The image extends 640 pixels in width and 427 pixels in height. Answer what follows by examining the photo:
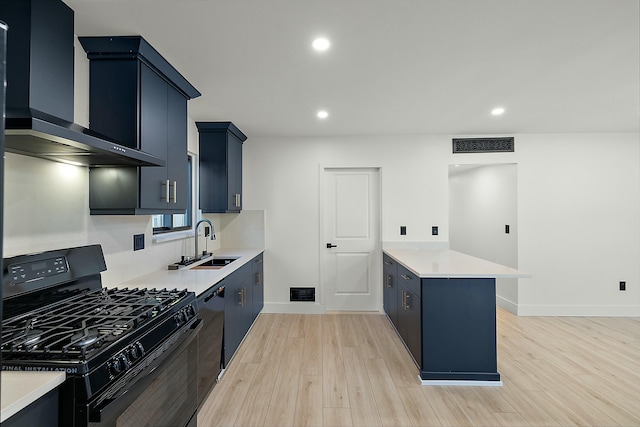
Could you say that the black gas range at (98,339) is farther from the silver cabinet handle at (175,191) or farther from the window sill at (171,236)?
the window sill at (171,236)

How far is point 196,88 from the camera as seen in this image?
2.55 metres

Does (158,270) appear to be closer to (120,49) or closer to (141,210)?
(141,210)

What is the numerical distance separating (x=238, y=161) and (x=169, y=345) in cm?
282

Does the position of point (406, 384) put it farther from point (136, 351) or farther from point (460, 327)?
point (136, 351)

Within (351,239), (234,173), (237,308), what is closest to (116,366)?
(237,308)

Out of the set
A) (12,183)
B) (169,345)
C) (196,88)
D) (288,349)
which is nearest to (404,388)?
(288,349)

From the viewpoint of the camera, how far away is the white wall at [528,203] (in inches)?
153

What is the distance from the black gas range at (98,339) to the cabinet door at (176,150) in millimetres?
611

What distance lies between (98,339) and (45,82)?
1196mm

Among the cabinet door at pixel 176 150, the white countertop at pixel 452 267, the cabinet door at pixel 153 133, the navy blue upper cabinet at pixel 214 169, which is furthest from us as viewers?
the navy blue upper cabinet at pixel 214 169

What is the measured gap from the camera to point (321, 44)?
1872mm

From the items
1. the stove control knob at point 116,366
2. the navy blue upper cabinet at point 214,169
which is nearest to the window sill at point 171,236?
the navy blue upper cabinet at point 214,169

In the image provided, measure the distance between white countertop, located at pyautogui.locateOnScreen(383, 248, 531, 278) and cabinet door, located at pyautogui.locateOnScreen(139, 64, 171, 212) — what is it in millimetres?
2003

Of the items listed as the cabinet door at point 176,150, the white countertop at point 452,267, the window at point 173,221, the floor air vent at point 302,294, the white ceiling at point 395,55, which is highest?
the white ceiling at point 395,55
